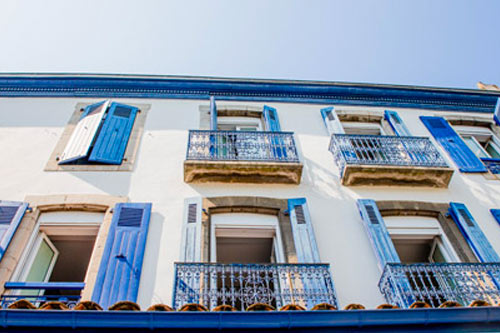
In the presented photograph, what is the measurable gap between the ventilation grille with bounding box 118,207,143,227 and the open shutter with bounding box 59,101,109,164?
190cm

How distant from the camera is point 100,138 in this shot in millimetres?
8539

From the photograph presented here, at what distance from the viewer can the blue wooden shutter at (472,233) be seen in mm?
6594

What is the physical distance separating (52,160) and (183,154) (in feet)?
8.46

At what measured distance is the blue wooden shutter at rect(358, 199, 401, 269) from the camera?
21.0 feet

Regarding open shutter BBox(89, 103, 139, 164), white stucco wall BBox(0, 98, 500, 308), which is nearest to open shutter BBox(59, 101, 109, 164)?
open shutter BBox(89, 103, 139, 164)

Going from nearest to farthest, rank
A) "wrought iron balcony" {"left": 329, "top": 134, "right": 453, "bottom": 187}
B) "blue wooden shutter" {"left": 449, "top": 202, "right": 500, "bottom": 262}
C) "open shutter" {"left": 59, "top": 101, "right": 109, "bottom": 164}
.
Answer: "blue wooden shutter" {"left": 449, "top": 202, "right": 500, "bottom": 262} → "wrought iron balcony" {"left": 329, "top": 134, "right": 453, "bottom": 187} → "open shutter" {"left": 59, "top": 101, "right": 109, "bottom": 164}

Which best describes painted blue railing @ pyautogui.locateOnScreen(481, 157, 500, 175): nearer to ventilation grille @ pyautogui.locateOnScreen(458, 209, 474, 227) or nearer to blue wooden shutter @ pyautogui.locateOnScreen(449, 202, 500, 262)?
blue wooden shutter @ pyautogui.locateOnScreen(449, 202, 500, 262)

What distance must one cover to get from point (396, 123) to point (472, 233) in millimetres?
3917

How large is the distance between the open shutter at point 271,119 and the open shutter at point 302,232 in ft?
8.98

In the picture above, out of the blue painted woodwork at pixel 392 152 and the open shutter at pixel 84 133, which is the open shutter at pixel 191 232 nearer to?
the open shutter at pixel 84 133

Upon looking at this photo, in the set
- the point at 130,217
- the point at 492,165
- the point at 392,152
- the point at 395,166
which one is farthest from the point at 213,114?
the point at 492,165

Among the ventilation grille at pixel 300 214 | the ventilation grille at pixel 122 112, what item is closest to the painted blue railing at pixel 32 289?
the ventilation grille at pixel 300 214

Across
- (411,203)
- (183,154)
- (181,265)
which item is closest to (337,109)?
(411,203)

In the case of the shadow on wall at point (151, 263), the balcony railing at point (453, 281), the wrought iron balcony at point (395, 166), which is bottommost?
the balcony railing at point (453, 281)
